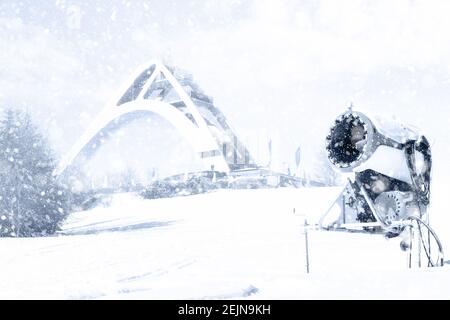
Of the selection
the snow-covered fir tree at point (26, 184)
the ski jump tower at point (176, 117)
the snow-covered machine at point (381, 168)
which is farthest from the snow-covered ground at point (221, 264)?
the ski jump tower at point (176, 117)

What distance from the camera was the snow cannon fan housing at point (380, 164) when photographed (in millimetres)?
13500

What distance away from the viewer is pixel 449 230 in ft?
57.8

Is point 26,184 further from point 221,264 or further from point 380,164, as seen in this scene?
point 380,164

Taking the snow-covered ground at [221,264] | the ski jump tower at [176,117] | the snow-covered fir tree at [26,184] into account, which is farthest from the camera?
the ski jump tower at [176,117]

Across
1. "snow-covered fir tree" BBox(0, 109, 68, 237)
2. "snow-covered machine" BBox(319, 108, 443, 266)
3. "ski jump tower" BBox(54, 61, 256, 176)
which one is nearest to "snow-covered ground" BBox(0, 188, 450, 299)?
"snow-covered machine" BBox(319, 108, 443, 266)

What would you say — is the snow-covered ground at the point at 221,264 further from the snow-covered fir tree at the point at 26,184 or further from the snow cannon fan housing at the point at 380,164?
the snow-covered fir tree at the point at 26,184

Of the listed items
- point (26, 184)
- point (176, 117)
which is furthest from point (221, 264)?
point (176, 117)

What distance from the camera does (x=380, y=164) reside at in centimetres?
1372

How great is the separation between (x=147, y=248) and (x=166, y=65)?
183 feet

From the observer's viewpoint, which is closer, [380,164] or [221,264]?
[221,264]

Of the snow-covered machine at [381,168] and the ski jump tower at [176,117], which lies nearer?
the snow-covered machine at [381,168]

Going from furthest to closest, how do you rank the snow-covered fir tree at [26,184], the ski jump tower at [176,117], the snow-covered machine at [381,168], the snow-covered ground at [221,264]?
the ski jump tower at [176,117] < the snow-covered fir tree at [26,184] < the snow-covered machine at [381,168] < the snow-covered ground at [221,264]

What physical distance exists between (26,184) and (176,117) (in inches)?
1655
